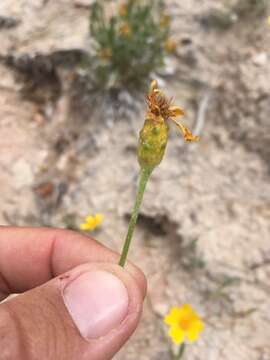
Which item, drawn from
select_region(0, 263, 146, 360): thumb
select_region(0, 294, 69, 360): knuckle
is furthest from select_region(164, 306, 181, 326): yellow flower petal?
select_region(0, 294, 69, 360): knuckle

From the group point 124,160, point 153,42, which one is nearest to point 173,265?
point 124,160

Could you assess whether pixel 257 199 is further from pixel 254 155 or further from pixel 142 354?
pixel 142 354

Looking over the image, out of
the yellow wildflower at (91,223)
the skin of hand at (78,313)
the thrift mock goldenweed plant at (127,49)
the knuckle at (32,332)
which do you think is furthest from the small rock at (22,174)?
the knuckle at (32,332)

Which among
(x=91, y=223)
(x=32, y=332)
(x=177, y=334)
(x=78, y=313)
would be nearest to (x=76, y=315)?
(x=78, y=313)

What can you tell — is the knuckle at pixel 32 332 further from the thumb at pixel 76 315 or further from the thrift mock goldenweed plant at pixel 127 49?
the thrift mock goldenweed plant at pixel 127 49

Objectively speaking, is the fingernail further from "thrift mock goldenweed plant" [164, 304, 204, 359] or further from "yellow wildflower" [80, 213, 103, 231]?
"yellow wildflower" [80, 213, 103, 231]

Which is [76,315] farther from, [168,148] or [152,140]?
[168,148]
